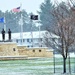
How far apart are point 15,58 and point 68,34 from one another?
2106cm

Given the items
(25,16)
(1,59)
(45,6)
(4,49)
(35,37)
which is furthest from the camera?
(25,16)

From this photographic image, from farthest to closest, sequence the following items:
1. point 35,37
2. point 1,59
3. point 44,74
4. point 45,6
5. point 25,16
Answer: point 25,16 < point 45,6 < point 35,37 < point 1,59 < point 44,74

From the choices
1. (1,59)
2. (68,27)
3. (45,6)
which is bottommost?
(1,59)

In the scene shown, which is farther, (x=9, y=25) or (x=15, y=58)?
(x=9, y=25)

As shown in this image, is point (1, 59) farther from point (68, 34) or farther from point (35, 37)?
point (35, 37)

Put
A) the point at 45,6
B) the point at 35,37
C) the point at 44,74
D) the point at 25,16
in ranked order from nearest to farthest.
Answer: the point at 44,74
the point at 35,37
the point at 45,6
the point at 25,16

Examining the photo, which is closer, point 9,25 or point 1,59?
point 1,59

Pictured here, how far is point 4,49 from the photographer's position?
49.1 m

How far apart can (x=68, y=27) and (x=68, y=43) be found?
1.00m

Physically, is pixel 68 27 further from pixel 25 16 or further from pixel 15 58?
pixel 25 16

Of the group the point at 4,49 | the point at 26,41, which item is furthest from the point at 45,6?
the point at 4,49

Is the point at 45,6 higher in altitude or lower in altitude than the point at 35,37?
higher

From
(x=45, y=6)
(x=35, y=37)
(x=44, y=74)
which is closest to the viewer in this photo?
(x=44, y=74)

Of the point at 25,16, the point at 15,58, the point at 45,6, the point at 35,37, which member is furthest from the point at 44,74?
the point at 25,16
